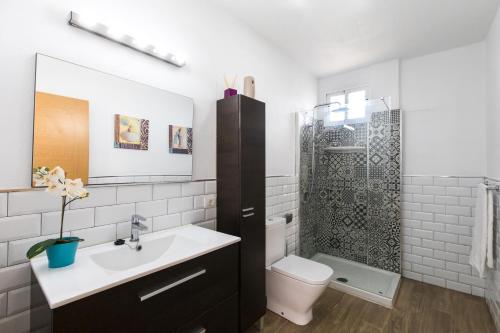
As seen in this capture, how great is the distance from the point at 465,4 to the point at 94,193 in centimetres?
306

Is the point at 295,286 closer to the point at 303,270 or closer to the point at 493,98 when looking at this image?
the point at 303,270

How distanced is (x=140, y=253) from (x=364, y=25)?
2646 millimetres

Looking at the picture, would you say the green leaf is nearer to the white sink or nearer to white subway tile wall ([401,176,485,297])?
the white sink

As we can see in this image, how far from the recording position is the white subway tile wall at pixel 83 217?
3.47ft

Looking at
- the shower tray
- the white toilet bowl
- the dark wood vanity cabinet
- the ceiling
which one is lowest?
the shower tray

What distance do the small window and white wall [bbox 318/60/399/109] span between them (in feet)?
0.22

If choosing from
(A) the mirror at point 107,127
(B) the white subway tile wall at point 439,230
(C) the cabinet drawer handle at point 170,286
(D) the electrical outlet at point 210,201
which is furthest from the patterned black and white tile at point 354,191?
(C) the cabinet drawer handle at point 170,286

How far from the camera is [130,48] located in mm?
1475

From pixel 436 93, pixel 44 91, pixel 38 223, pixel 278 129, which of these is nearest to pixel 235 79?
pixel 278 129

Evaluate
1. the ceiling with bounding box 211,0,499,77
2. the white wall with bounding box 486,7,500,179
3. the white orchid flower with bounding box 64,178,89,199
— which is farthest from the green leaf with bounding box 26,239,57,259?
the white wall with bounding box 486,7,500,179

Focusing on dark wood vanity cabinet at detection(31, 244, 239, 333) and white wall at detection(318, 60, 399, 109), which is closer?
dark wood vanity cabinet at detection(31, 244, 239, 333)

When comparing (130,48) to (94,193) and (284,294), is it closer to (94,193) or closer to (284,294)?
(94,193)

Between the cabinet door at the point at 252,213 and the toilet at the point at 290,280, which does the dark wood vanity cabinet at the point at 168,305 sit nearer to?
the cabinet door at the point at 252,213

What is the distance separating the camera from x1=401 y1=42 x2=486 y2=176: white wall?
99.0 inches
